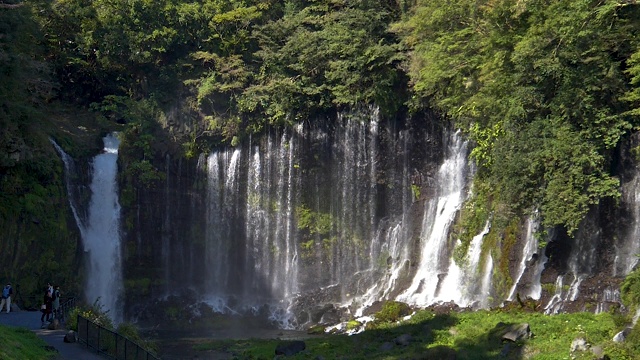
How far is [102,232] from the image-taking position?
119 ft

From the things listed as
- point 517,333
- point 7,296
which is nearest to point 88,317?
point 7,296

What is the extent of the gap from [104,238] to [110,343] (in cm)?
1486

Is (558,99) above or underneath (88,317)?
above

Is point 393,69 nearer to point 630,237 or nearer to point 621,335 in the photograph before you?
point 630,237

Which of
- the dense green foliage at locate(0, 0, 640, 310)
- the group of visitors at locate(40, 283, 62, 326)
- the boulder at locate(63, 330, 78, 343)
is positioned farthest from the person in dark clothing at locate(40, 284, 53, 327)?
the dense green foliage at locate(0, 0, 640, 310)

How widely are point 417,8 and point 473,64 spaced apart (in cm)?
446

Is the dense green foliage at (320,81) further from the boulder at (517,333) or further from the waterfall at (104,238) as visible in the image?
the boulder at (517,333)

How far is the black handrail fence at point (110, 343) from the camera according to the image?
2138 cm

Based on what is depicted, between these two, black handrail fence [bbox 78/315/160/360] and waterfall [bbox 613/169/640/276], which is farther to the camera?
waterfall [bbox 613/169/640/276]

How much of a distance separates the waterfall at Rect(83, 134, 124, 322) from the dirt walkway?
7005mm

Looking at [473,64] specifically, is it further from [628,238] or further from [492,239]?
[628,238]

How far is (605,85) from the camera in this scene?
27.5 m

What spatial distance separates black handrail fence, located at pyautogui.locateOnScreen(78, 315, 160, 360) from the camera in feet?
70.1

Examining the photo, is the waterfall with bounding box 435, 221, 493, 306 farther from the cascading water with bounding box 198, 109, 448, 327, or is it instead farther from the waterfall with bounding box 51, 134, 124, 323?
the waterfall with bounding box 51, 134, 124, 323
